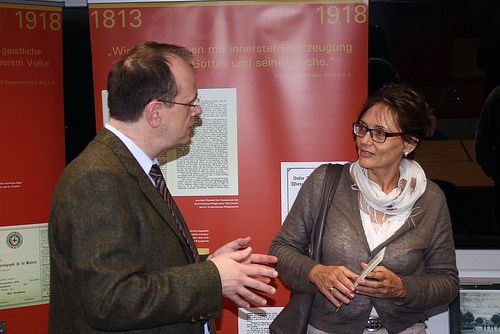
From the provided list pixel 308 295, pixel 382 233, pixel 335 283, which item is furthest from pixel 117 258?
pixel 382 233

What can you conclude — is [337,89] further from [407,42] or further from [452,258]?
Result: [452,258]

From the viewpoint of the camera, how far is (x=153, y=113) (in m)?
1.85

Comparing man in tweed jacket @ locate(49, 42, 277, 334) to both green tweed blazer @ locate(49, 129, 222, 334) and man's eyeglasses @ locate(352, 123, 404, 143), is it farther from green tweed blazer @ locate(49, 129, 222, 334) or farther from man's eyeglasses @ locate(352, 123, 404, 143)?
man's eyeglasses @ locate(352, 123, 404, 143)

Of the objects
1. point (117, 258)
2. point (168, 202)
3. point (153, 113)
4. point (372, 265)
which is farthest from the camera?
point (372, 265)

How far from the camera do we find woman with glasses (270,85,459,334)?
8.00 ft

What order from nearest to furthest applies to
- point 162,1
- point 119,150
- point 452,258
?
point 119,150
point 452,258
point 162,1

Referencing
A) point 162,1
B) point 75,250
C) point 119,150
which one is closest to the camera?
point 75,250

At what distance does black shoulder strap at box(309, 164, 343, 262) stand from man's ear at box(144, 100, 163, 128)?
910 millimetres

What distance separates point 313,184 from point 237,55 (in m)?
0.89

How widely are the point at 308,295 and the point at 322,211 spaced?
335 mm

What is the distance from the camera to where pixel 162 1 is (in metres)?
3.10

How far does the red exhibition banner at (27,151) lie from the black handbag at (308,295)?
136 cm

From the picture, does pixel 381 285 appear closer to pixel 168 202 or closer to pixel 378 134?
pixel 378 134

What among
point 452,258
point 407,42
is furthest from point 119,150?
point 407,42
